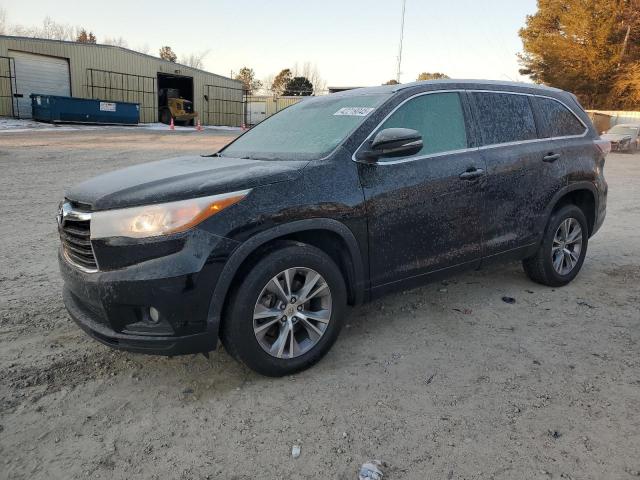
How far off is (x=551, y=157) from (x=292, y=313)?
2.85m

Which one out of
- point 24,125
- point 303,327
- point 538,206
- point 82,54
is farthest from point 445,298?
point 82,54

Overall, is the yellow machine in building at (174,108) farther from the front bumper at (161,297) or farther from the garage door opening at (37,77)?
the front bumper at (161,297)

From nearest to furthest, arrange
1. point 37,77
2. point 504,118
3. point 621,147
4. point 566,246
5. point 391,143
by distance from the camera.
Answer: point 391,143 → point 504,118 → point 566,246 → point 621,147 → point 37,77

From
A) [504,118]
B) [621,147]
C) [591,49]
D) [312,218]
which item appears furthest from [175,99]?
[312,218]

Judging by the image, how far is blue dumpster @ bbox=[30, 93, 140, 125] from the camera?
25672 mm

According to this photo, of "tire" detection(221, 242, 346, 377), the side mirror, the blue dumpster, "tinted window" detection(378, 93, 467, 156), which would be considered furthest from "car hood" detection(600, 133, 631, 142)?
the blue dumpster

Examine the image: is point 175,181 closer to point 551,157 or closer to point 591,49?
point 551,157

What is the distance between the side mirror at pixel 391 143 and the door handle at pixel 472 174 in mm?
624

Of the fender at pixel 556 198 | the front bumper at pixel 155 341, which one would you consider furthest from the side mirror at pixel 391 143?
the fender at pixel 556 198

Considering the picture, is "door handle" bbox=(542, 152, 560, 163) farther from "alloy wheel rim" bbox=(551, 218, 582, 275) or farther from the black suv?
"alloy wheel rim" bbox=(551, 218, 582, 275)

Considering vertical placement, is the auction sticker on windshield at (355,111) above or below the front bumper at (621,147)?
above

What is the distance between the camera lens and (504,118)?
164 inches

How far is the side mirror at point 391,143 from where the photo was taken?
3.17 m

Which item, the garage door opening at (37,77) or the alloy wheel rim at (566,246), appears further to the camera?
the garage door opening at (37,77)
